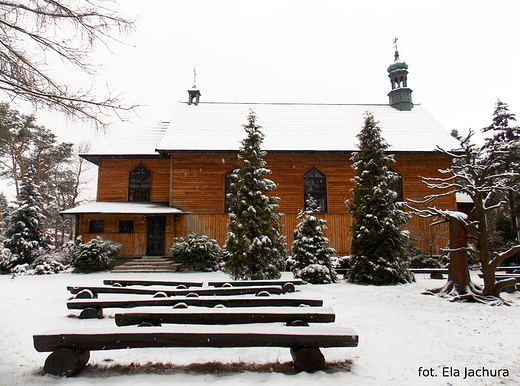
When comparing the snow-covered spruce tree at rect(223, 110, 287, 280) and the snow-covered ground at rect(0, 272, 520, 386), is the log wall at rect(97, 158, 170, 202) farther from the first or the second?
the snow-covered ground at rect(0, 272, 520, 386)

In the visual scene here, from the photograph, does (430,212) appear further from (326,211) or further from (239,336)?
(326,211)

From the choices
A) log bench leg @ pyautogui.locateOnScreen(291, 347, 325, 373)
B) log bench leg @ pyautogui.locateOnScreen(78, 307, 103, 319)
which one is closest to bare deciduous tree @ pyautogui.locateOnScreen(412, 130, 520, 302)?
log bench leg @ pyautogui.locateOnScreen(291, 347, 325, 373)

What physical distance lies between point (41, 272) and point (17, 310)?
1008 centimetres

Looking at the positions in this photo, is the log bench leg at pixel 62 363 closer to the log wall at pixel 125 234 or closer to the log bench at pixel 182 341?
the log bench at pixel 182 341

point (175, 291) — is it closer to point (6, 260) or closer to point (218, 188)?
point (218, 188)

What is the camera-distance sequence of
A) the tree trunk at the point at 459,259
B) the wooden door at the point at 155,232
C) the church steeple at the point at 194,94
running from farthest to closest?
the church steeple at the point at 194,94, the wooden door at the point at 155,232, the tree trunk at the point at 459,259

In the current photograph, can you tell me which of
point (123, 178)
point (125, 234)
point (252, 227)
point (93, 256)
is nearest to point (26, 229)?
point (93, 256)

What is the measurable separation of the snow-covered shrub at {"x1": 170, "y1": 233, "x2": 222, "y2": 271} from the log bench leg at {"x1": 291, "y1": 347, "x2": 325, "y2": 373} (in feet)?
41.4

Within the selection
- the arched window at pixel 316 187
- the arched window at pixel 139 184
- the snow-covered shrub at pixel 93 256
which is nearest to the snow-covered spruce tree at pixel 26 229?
the snow-covered shrub at pixel 93 256

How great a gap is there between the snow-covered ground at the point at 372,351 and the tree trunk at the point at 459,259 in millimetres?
922

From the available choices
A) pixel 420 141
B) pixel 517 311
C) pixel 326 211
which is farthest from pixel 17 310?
pixel 420 141

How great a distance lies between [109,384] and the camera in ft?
12.2

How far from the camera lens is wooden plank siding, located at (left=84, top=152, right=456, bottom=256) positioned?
18.8m

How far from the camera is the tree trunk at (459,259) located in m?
8.91
